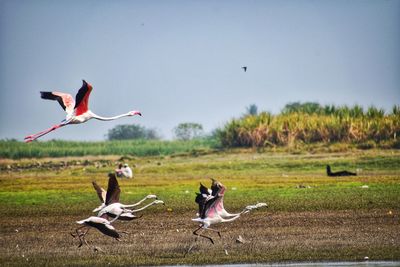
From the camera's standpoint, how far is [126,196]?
27938 mm

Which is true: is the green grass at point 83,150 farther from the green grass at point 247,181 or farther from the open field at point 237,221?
the open field at point 237,221

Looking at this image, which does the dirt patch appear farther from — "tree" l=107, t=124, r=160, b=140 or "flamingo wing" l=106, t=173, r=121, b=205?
"tree" l=107, t=124, r=160, b=140

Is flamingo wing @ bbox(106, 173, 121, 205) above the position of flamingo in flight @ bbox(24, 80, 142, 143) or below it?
below

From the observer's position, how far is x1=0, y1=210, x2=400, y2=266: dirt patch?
16.0m

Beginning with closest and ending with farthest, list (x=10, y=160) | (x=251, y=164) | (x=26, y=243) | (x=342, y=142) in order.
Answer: (x=26, y=243)
(x=251, y=164)
(x=342, y=142)
(x=10, y=160)

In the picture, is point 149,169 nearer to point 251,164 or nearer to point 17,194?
point 251,164

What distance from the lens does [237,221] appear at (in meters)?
20.7

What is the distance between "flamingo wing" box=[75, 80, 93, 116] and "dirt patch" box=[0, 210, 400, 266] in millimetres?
2422

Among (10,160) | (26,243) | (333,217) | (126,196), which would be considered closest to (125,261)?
(26,243)

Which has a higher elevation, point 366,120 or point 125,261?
point 366,120

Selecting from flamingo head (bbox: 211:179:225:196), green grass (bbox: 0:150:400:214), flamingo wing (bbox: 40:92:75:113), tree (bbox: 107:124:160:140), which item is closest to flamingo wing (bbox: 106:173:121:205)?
flamingo head (bbox: 211:179:225:196)

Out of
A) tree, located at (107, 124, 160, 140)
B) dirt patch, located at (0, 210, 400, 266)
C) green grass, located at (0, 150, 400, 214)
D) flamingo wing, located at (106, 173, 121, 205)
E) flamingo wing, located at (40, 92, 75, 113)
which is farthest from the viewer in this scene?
tree, located at (107, 124, 160, 140)

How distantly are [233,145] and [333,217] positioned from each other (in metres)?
30.6

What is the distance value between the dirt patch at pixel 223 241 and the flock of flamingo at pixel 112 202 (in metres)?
0.35
